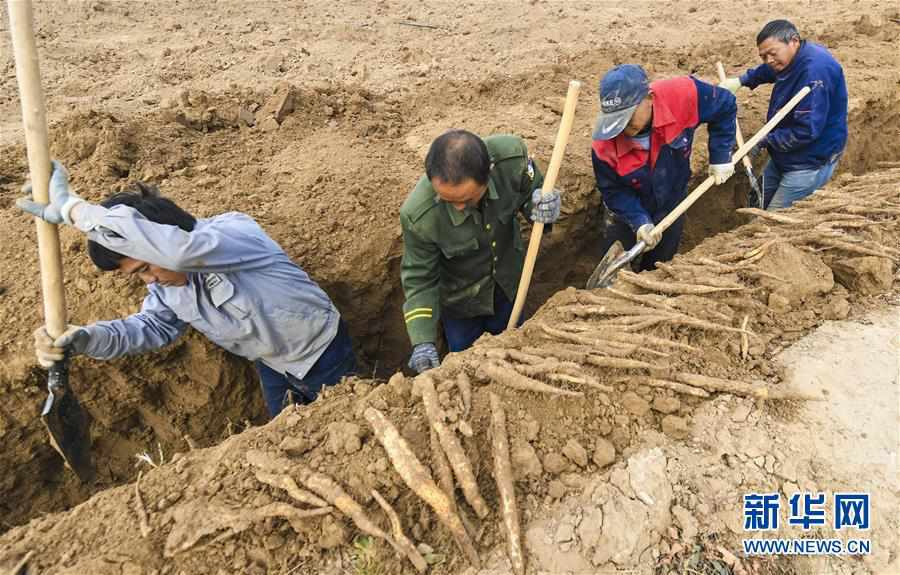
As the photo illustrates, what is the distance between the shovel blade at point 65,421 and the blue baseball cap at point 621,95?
3.08m

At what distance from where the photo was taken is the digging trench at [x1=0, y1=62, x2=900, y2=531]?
3.19m

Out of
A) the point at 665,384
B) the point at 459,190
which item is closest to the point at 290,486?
the point at 665,384

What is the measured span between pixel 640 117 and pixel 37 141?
298 centimetres

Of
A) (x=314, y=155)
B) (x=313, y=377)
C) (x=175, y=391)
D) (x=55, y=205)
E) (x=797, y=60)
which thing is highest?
(x=797, y=60)

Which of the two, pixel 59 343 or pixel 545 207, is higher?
pixel 545 207

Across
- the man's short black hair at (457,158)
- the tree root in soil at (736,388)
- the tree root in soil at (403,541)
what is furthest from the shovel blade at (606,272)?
the tree root in soil at (403,541)

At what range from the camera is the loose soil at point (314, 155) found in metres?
2.49

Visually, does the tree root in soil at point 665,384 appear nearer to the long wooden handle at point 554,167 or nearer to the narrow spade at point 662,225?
the long wooden handle at point 554,167

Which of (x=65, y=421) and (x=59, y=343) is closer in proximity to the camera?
(x=59, y=343)

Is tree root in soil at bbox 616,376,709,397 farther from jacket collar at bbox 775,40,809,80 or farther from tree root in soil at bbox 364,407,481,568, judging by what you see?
jacket collar at bbox 775,40,809,80

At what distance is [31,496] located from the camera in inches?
129

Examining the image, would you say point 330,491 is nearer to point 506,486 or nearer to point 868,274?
point 506,486

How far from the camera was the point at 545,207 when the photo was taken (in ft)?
9.77

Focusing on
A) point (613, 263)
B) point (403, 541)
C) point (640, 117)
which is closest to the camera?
point (403, 541)
